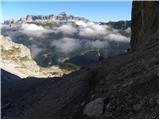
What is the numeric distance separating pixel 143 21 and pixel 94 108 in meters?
36.4

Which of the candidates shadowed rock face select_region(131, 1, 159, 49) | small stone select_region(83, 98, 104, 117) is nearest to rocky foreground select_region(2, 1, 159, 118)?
small stone select_region(83, 98, 104, 117)

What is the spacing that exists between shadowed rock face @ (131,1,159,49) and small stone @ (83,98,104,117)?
1017 inches

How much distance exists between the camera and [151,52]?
123 feet

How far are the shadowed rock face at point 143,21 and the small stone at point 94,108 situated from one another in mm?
25836

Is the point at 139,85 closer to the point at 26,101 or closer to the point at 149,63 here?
the point at 149,63

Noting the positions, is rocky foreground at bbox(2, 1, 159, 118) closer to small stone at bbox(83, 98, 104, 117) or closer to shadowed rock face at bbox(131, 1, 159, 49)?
small stone at bbox(83, 98, 104, 117)

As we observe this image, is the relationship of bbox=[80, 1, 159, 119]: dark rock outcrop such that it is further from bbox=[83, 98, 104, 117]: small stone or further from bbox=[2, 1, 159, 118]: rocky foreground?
bbox=[83, 98, 104, 117]: small stone

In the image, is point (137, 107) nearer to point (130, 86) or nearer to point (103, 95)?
point (130, 86)

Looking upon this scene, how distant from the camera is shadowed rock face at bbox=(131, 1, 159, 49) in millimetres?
56703

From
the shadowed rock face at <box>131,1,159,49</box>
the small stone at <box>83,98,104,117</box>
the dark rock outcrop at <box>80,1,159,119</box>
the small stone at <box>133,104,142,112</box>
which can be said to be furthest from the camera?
the shadowed rock face at <box>131,1,159,49</box>

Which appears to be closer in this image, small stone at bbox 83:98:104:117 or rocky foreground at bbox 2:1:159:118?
rocky foreground at bbox 2:1:159:118

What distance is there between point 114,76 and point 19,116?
9823 mm

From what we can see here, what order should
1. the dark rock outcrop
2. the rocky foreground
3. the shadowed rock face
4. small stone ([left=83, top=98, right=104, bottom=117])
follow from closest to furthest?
the dark rock outcrop, the rocky foreground, small stone ([left=83, top=98, right=104, bottom=117]), the shadowed rock face

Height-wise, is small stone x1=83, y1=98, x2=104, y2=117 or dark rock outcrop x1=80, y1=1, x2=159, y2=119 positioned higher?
dark rock outcrop x1=80, y1=1, x2=159, y2=119
